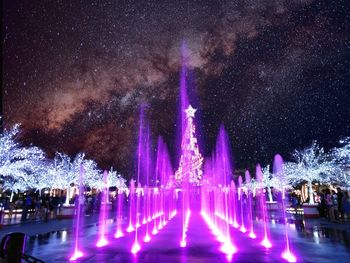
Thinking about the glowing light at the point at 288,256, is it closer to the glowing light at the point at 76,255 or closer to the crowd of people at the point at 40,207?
the glowing light at the point at 76,255

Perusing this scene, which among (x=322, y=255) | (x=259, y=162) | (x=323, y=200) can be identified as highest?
(x=259, y=162)

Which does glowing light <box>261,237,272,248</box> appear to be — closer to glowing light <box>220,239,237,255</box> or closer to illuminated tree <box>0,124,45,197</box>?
glowing light <box>220,239,237,255</box>

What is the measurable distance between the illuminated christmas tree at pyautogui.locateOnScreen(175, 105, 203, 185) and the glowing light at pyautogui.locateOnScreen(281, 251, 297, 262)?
49.0 metres

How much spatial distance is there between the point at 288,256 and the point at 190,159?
2075 inches

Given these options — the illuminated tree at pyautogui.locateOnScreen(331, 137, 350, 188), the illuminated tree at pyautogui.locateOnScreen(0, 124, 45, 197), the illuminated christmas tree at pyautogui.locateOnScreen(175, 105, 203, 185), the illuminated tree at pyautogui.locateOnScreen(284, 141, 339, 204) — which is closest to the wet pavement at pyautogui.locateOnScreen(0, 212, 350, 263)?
the illuminated tree at pyautogui.locateOnScreen(0, 124, 45, 197)

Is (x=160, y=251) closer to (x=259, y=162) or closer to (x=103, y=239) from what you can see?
(x=103, y=239)

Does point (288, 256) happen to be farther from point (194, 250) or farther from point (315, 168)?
point (315, 168)

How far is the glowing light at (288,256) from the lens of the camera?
327 inches

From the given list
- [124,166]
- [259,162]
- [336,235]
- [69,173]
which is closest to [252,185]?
[259,162]

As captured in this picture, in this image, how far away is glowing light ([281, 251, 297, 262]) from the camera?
8.30m

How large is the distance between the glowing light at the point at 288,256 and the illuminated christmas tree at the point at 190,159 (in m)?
49.0

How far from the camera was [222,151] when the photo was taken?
7325cm

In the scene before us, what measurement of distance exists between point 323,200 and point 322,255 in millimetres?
14236

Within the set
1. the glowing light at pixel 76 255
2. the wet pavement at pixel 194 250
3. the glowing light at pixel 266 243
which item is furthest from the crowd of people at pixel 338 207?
the glowing light at pixel 76 255
